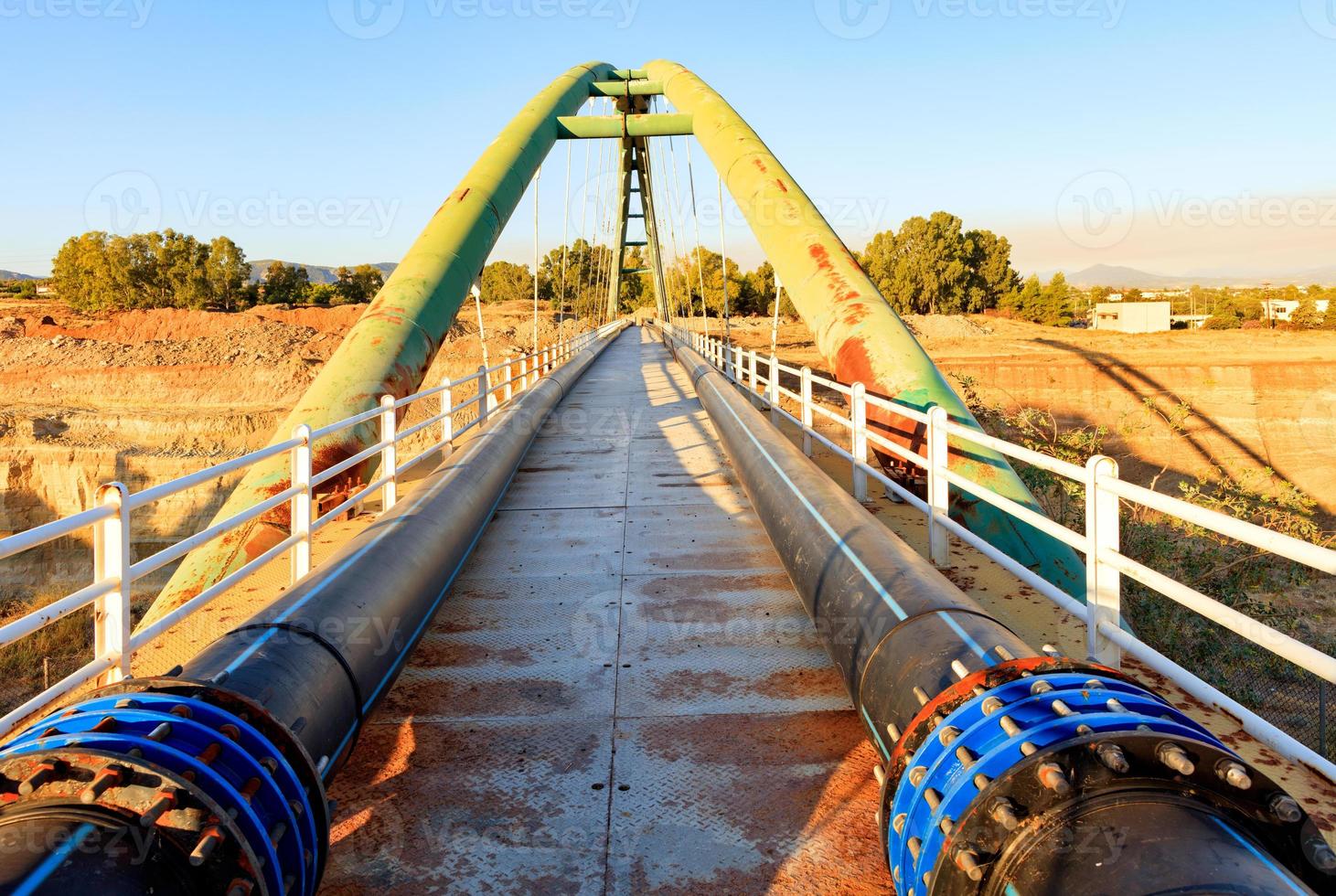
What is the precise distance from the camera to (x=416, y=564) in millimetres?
4512

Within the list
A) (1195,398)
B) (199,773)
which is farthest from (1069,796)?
(1195,398)

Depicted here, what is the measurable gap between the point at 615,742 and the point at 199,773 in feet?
6.57

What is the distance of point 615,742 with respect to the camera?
3652mm

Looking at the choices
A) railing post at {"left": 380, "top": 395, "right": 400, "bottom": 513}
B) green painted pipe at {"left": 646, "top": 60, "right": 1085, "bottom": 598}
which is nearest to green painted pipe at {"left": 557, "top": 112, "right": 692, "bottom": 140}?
green painted pipe at {"left": 646, "top": 60, "right": 1085, "bottom": 598}

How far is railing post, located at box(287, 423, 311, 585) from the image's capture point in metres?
4.96

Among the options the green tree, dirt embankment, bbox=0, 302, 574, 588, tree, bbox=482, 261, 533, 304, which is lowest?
dirt embankment, bbox=0, 302, 574, 588

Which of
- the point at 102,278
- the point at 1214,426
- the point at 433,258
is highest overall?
the point at 102,278

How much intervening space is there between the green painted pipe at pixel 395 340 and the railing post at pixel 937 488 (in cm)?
485

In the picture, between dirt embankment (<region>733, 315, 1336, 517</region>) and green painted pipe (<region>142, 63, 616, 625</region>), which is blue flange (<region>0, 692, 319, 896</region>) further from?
dirt embankment (<region>733, 315, 1336, 517</region>)

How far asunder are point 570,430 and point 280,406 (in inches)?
1068

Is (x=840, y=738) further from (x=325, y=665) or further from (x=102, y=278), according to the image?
(x=102, y=278)

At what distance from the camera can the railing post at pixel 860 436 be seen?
7.18m

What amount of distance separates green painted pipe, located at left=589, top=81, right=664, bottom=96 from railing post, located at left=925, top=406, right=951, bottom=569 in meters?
18.8

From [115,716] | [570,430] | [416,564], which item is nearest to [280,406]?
[570,430]
